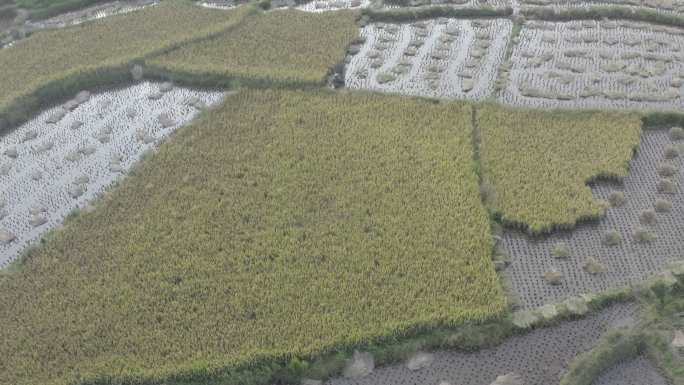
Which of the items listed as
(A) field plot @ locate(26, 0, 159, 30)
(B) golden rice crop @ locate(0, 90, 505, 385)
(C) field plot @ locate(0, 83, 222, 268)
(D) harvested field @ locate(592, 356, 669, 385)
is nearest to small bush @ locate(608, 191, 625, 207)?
(B) golden rice crop @ locate(0, 90, 505, 385)

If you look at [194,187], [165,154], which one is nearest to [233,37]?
[165,154]

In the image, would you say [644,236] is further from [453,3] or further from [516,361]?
[453,3]

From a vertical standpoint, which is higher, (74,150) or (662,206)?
(74,150)

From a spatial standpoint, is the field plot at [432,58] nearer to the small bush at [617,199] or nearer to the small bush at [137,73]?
the small bush at [617,199]

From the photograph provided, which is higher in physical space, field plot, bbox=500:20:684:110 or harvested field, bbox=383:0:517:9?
harvested field, bbox=383:0:517:9

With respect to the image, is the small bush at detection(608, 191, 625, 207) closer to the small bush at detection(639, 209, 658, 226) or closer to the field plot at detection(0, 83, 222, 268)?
the small bush at detection(639, 209, 658, 226)

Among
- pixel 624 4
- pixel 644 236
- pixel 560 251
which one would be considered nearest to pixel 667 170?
pixel 644 236
